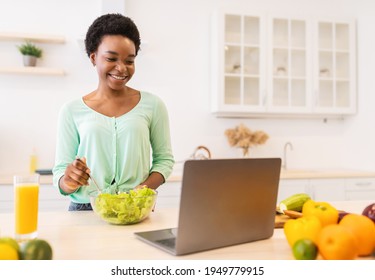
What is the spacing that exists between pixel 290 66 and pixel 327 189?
3.80 feet

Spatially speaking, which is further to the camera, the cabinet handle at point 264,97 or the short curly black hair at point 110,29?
the cabinet handle at point 264,97

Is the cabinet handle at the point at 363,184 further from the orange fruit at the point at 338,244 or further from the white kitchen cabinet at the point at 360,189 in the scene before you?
the orange fruit at the point at 338,244

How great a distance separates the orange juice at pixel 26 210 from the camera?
38.6 inches

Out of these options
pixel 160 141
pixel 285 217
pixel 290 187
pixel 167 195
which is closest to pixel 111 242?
pixel 285 217

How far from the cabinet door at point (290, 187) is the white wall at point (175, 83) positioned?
63 cm

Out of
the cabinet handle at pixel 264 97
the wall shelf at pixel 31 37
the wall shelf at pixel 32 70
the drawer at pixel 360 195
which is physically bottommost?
the drawer at pixel 360 195

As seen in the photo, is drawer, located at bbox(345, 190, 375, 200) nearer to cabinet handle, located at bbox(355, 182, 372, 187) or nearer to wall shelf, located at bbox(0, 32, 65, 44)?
cabinet handle, located at bbox(355, 182, 372, 187)

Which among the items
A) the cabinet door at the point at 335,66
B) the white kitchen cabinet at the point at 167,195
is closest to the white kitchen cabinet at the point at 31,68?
the white kitchen cabinet at the point at 167,195

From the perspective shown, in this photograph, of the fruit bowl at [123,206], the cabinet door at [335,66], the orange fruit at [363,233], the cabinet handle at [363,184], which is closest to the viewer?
the orange fruit at [363,233]

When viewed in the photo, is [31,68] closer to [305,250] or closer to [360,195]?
[305,250]

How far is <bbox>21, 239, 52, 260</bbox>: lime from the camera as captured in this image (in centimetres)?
75

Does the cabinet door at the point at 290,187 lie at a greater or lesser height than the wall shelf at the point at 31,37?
lesser

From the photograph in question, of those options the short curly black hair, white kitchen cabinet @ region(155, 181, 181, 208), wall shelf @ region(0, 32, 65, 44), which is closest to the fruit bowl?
the short curly black hair
